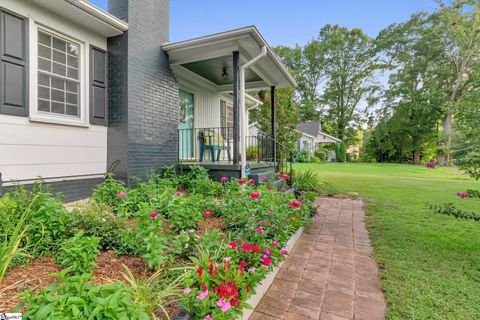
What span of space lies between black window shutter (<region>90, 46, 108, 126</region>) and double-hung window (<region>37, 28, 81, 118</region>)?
0.21 m

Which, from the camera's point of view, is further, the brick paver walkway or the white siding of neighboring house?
the white siding of neighboring house

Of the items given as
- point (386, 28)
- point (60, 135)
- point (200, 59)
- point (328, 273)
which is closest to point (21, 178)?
point (60, 135)

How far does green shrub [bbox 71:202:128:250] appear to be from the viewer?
238cm

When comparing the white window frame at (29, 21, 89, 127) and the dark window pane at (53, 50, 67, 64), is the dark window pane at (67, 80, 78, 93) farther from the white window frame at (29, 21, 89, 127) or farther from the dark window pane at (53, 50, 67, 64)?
the dark window pane at (53, 50, 67, 64)

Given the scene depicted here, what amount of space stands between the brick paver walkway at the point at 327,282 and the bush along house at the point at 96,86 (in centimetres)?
238

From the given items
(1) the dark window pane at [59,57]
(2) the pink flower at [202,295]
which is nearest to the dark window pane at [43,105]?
(1) the dark window pane at [59,57]

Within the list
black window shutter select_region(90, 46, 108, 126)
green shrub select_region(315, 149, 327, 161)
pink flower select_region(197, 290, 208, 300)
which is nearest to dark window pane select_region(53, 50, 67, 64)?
black window shutter select_region(90, 46, 108, 126)

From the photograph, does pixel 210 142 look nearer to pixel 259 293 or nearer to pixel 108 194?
pixel 108 194

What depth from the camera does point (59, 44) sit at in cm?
416

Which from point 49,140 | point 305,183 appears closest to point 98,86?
point 49,140

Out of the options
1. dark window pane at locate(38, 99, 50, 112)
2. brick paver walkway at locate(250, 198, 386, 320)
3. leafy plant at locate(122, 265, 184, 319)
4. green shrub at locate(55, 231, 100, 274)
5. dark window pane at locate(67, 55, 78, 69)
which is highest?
dark window pane at locate(67, 55, 78, 69)

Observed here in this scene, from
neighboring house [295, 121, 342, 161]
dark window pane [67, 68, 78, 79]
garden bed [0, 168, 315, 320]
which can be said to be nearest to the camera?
garden bed [0, 168, 315, 320]

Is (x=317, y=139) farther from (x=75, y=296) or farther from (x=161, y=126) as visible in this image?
(x=75, y=296)

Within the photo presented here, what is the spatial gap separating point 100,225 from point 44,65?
3.12 metres
